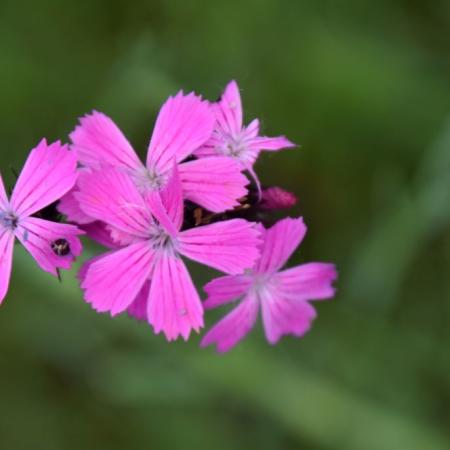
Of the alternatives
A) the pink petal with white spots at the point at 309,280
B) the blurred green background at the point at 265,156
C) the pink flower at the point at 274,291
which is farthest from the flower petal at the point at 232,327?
the blurred green background at the point at 265,156

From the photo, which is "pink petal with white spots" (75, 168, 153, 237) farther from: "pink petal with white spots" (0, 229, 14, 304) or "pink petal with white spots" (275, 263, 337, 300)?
"pink petal with white spots" (275, 263, 337, 300)

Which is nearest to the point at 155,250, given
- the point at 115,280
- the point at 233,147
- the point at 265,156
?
the point at 115,280

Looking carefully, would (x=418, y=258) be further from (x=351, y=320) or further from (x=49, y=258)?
(x=49, y=258)

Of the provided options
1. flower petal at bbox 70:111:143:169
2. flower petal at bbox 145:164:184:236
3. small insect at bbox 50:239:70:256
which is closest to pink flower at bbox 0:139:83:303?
small insect at bbox 50:239:70:256

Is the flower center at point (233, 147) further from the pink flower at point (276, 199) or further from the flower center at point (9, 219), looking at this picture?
the flower center at point (9, 219)

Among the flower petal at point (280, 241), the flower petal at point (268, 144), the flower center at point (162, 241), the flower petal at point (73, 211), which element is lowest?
the flower petal at point (73, 211)

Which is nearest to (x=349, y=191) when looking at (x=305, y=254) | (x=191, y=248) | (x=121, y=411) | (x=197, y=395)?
(x=305, y=254)
